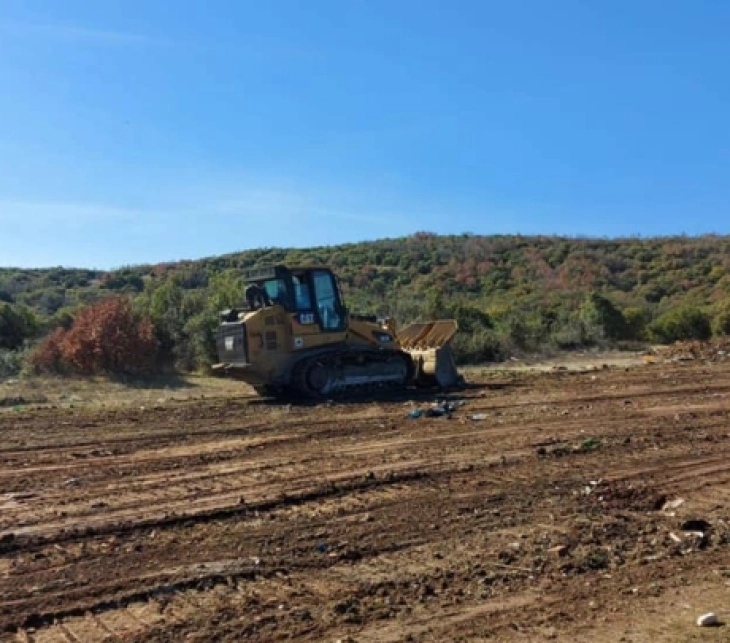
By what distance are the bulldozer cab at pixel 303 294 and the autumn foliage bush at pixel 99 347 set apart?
6794 mm

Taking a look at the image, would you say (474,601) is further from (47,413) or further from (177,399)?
(177,399)

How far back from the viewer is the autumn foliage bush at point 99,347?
25.2 m

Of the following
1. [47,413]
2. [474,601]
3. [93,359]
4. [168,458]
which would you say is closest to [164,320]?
[93,359]

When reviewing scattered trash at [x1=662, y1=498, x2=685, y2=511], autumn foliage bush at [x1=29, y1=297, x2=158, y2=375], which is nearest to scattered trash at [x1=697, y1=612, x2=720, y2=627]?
scattered trash at [x1=662, y1=498, x2=685, y2=511]

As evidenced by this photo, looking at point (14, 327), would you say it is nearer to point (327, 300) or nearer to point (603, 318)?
point (327, 300)

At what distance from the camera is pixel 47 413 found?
17.3m

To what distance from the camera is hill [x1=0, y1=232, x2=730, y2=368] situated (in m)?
31.6

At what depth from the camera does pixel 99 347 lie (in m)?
25.1

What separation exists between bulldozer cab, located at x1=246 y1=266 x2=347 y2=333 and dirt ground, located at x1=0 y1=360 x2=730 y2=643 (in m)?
5.48

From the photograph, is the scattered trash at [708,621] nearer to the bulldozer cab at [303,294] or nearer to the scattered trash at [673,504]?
the scattered trash at [673,504]

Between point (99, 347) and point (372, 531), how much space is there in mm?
19005

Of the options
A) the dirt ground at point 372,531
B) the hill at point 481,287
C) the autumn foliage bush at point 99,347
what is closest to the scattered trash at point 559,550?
the dirt ground at point 372,531

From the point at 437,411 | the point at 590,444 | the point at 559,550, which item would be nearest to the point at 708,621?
the point at 559,550

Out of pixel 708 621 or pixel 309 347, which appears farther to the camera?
pixel 309 347
